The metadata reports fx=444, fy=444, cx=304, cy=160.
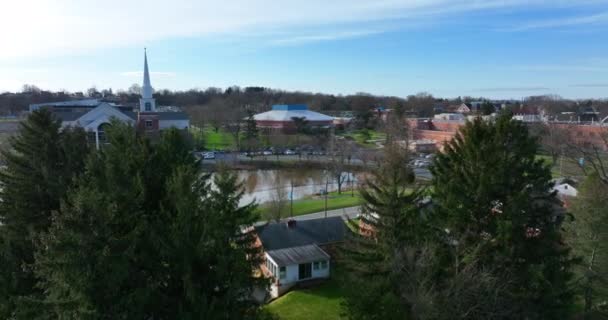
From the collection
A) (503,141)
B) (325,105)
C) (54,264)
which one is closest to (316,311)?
(503,141)

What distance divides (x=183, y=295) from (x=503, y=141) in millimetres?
8156

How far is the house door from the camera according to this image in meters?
17.9

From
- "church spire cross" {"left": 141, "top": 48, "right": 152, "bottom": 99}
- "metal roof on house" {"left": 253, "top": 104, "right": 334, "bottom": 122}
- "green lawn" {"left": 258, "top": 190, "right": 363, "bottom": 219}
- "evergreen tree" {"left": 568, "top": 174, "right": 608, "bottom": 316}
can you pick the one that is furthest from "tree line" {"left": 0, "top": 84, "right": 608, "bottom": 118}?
"evergreen tree" {"left": 568, "top": 174, "right": 608, "bottom": 316}

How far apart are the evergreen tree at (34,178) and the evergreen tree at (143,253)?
105 inches

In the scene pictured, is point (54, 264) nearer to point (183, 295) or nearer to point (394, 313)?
point (183, 295)

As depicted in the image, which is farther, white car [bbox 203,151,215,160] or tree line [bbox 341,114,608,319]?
white car [bbox 203,151,215,160]

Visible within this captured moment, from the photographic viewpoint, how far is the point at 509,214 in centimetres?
1034

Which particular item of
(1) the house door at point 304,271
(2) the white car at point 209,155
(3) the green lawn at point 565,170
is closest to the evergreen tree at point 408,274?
(1) the house door at point 304,271

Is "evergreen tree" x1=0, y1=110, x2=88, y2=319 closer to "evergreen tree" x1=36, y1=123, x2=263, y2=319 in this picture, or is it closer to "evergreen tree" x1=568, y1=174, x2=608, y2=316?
"evergreen tree" x1=36, y1=123, x2=263, y2=319

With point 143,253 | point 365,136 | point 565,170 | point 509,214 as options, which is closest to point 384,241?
point 509,214

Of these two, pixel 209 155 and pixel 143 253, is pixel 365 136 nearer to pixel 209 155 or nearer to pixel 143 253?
pixel 209 155

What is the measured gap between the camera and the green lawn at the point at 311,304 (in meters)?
15.0

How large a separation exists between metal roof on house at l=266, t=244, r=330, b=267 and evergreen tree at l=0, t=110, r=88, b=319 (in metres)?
8.06

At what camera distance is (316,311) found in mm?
15312
